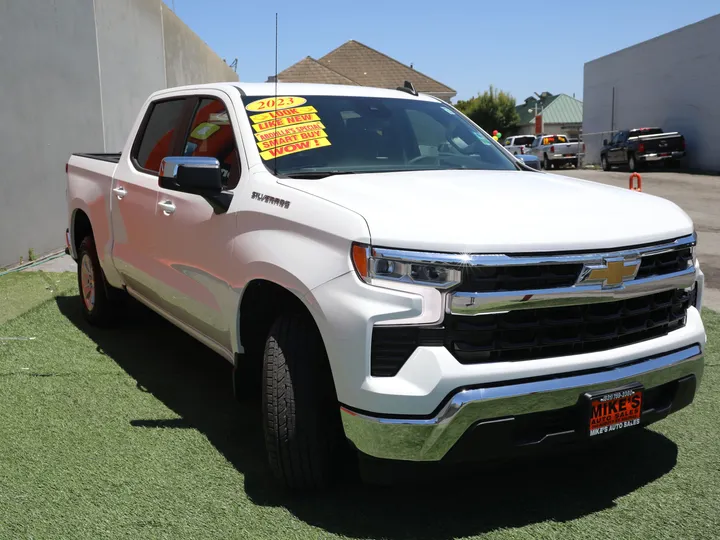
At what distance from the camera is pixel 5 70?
8.51 meters

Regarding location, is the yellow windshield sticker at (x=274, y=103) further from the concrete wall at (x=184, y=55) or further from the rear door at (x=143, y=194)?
the concrete wall at (x=184, y=55)

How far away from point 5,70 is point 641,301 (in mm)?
7887

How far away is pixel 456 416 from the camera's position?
2650mm

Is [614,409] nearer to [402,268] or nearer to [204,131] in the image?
[402,268]

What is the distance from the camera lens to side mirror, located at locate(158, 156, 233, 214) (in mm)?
3502

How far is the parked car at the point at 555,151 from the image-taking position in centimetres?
3547

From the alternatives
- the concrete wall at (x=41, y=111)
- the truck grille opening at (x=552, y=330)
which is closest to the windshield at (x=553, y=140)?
the concrete wall at (x=41, y=111)

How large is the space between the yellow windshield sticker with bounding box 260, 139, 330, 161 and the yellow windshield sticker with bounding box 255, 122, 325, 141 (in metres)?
0.09

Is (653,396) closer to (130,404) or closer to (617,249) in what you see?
(617,249)

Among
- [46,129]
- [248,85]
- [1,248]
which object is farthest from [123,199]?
[46,129]

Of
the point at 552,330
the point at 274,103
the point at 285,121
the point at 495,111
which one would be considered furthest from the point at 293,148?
the point at 495,111

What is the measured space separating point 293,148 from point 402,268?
4.31 ft

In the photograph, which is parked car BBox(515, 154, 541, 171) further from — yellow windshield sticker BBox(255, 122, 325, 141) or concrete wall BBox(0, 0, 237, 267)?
concrete wall BBox(0, 0, 237, 267)

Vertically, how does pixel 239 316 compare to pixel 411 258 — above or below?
below
